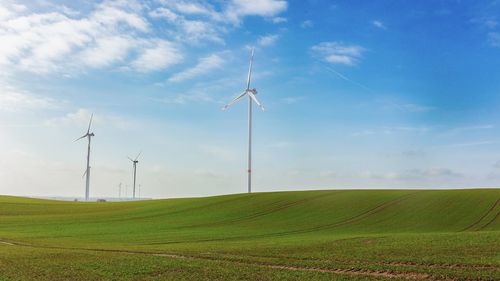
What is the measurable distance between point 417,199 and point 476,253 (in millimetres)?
49048

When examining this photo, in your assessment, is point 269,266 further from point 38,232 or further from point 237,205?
point 237,205

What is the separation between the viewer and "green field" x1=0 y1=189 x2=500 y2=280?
1022 inches

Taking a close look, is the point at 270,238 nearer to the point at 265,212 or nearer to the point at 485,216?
the point at 265,212

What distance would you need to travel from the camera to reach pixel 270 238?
48.2m

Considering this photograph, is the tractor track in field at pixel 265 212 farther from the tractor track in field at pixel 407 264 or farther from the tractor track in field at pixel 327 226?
the tractor track in field at pixel 407 264

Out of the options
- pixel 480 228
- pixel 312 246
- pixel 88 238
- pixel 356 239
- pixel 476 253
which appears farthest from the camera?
pixel 480 228

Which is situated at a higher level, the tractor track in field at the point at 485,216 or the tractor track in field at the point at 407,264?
the tractor track in field at the point at 485,216

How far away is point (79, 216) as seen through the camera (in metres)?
75.6

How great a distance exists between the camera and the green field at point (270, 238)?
1022 inches

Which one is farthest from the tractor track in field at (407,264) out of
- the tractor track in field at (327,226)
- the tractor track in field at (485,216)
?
the tractor track in field at (485,216)

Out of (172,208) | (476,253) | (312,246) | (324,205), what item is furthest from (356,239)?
(172,208)

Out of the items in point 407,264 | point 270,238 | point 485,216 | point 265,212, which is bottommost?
point 270,238

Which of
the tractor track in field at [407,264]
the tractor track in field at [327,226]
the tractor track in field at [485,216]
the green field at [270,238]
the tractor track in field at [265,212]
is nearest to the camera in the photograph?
the tractor track in field at [407,264]

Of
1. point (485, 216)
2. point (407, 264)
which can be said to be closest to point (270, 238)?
point (407, 264)
